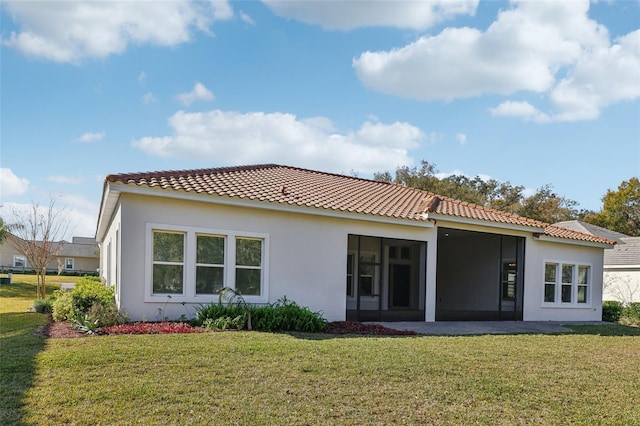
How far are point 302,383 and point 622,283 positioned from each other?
95.4 ft

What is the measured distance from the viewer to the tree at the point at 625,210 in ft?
160

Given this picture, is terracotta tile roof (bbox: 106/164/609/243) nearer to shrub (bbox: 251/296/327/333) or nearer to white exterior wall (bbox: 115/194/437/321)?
white exterior wall (bbox: 115/194/437/321)

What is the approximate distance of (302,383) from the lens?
23.0 feet

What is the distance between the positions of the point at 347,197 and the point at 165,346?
9216mm

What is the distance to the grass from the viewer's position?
5875mm

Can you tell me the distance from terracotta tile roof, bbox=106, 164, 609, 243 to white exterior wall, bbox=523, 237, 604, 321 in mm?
662

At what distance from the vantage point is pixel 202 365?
300 inches

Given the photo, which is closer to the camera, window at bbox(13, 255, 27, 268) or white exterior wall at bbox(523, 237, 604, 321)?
white exterior wall at bbox(523, 237, 604, 321)

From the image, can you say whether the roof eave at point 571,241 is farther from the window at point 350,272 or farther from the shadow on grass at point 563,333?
the window at point 350,272

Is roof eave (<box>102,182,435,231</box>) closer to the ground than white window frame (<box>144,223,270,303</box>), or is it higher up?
higher up

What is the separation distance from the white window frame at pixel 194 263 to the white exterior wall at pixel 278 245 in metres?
0.05

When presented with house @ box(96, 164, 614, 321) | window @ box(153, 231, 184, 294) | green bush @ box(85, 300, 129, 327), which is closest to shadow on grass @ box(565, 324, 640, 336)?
house @ box(96, 164, 614, 321)

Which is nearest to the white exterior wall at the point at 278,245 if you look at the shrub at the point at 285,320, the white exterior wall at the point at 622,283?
the shrub at the point at 285,320

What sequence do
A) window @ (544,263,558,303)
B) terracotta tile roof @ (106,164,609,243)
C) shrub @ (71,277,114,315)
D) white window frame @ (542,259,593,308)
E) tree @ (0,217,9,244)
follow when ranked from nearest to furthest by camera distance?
shrub @ (71,277,114,315), terracotta tile roof @ (106,164,609,243), white window frame @ (542,259,593,308), window @ (544,263,558,303), tree @ (0,217,9,244)
